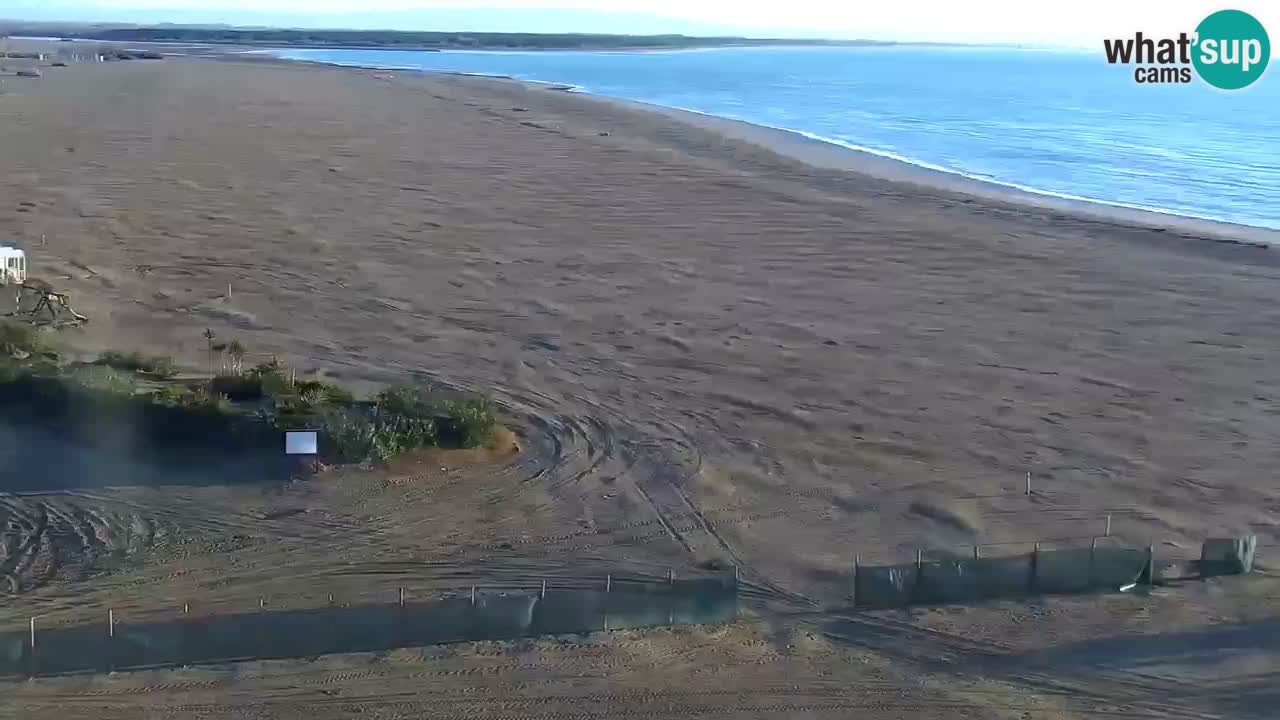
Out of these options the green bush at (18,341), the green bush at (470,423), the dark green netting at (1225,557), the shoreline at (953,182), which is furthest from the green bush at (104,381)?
the shoreline at (953,182)

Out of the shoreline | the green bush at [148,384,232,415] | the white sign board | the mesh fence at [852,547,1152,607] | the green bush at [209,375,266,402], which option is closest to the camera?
the mesh fence at [852,547,1152,607]

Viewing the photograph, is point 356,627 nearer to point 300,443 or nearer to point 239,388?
point 300,443

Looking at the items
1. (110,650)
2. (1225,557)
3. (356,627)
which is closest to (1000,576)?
(1225,557)

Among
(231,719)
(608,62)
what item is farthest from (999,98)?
(231,719)

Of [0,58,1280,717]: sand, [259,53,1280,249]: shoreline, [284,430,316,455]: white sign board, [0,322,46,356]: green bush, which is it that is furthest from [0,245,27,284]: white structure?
[259,53,1280,249]: shoreline

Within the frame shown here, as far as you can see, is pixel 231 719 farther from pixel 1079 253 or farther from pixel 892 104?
pixel 892 104

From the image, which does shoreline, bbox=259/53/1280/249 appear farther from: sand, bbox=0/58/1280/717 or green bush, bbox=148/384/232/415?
green bush, bbox=148/384/232/415

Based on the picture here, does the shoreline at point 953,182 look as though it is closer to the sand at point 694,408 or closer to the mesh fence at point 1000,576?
the sand at point 694,408
